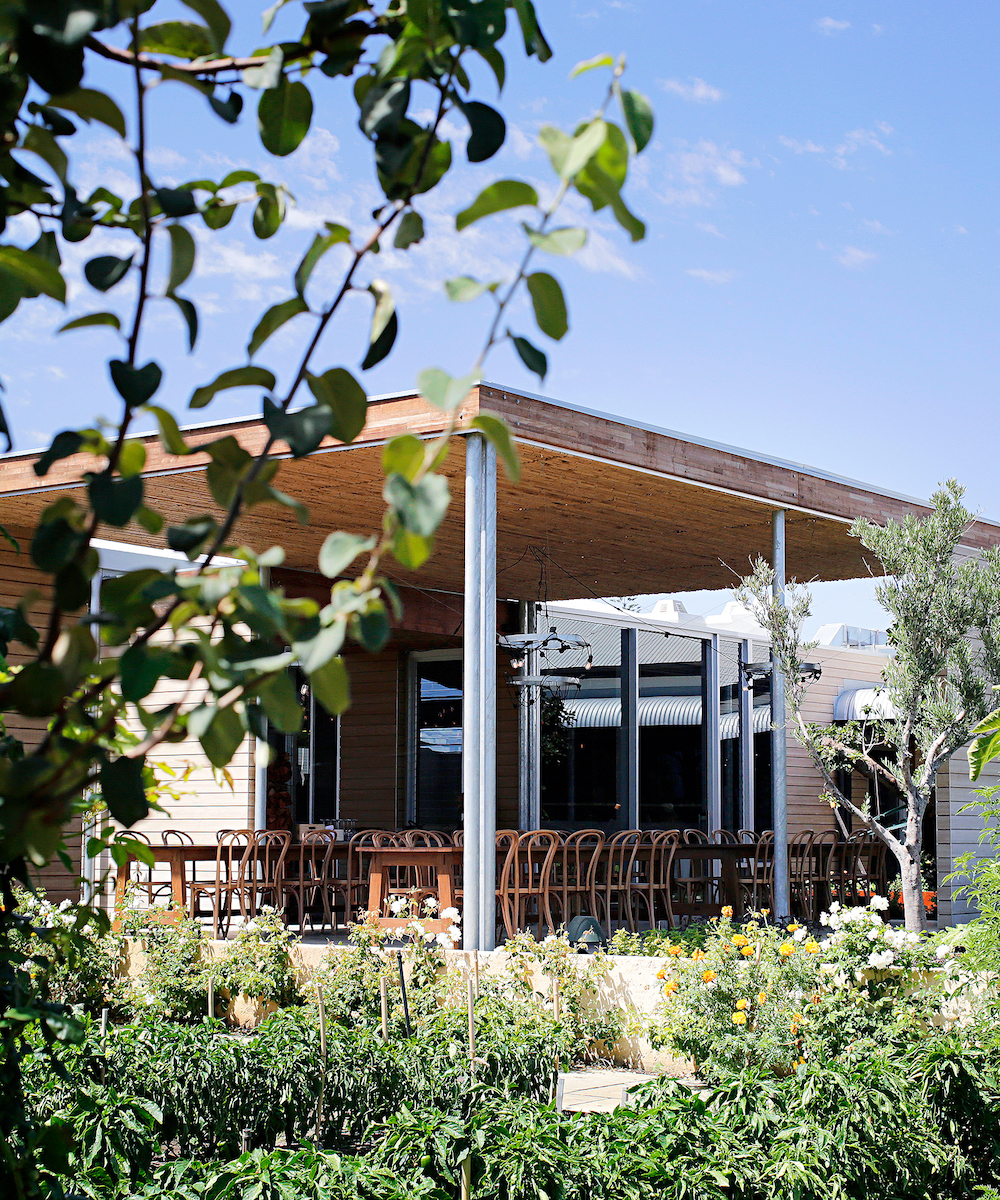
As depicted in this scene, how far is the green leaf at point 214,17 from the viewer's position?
793mm

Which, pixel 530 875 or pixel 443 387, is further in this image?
pixel 530 875

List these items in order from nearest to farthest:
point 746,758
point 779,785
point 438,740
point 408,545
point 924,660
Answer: point 408,545
point 924,660
point 779,785
point 438,740
point 746,758

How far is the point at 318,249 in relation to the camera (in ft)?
2.67

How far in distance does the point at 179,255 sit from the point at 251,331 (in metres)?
0.07

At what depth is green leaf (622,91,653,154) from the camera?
72cm

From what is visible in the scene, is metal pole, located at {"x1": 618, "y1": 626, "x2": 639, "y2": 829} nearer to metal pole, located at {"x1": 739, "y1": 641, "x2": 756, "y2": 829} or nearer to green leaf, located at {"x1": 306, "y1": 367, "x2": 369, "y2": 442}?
metal pole, located at {"x1": 739, "y1": 641, "x2": 756, "y2": 829}

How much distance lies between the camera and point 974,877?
551cm

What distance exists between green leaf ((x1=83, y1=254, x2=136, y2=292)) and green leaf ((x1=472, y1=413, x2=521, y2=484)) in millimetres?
378

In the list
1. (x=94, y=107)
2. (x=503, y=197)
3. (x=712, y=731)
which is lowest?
(x=712, y=731)

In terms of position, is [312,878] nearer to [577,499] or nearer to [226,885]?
[226,885]

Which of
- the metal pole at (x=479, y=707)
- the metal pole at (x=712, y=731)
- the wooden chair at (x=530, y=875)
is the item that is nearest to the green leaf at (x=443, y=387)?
the metal pole at (x=479, y=707)


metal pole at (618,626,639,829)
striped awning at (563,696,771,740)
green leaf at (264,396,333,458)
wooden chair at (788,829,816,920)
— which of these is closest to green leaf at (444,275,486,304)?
green leaf at (264,396,333,458)

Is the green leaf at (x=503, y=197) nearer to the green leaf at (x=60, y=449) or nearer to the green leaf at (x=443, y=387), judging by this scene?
the green leaf at (x=443, y=387)

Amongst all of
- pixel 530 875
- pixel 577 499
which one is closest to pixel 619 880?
pixel 530 875
